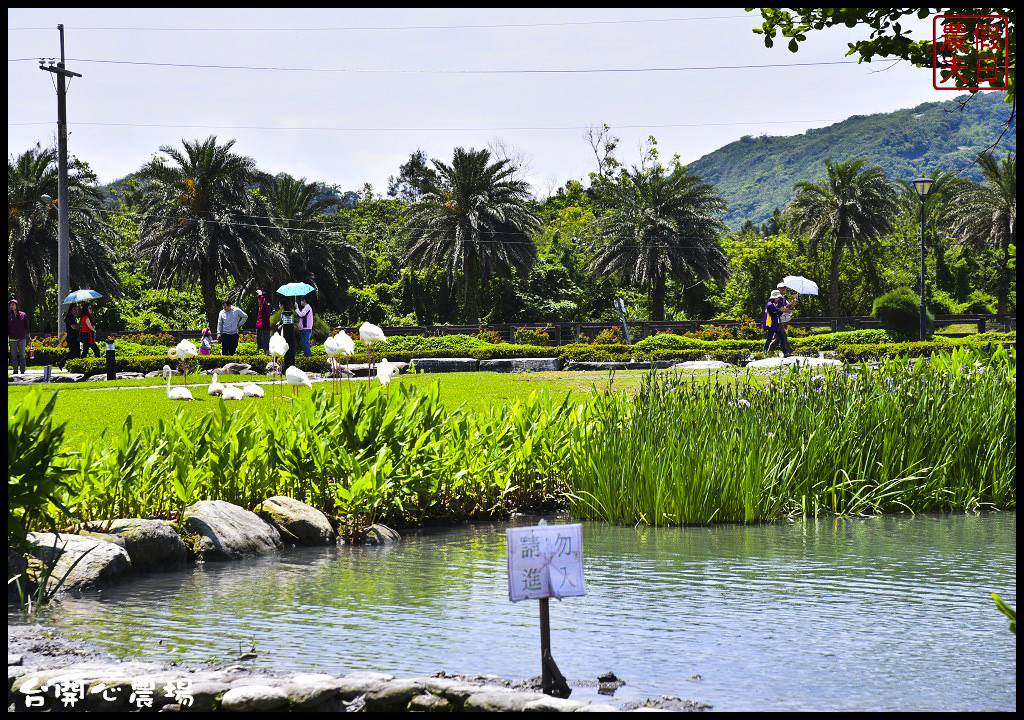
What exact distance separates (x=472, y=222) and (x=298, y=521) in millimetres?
35925

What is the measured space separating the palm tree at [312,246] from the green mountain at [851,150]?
129 m

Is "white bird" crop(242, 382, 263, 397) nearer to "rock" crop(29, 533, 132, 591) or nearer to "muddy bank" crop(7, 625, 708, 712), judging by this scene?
"rock" crop(29, 533, 132, 591)

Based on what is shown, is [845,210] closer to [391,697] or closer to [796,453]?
[796,453]

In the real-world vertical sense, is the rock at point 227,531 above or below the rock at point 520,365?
below

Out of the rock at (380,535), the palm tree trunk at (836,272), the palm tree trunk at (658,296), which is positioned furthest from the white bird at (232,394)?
the palm tree trunk at (836,272)

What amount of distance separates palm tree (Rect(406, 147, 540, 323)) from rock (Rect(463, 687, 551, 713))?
3946 centimetres

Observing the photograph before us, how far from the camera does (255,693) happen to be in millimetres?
3768

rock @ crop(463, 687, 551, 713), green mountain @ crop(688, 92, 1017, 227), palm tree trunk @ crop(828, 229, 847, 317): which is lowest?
rock @ crop(463, 687, 551, 713)

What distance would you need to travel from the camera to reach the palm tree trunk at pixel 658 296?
1783 inches

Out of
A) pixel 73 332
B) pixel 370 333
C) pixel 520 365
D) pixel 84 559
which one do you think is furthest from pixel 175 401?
pixel 73 332

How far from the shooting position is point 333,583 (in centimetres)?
643

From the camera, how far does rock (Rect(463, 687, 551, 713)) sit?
3617 millimetres

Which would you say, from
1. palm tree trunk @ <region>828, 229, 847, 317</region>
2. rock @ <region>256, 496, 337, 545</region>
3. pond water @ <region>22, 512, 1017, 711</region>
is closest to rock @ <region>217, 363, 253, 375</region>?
rock @ <region>256, 496, 337, 545</region>

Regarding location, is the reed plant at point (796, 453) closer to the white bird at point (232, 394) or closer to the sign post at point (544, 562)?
the sign post at point (544, 562)
